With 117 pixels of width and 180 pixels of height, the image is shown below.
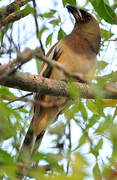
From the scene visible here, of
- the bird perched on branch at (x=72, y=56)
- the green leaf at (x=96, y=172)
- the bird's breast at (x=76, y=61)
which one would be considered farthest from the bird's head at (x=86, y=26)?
the green leaf at (x=96, y=172)

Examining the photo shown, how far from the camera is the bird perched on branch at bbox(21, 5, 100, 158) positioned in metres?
4.23

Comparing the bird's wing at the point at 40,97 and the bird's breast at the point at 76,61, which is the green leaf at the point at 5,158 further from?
the bird's breast at the point at 76,61

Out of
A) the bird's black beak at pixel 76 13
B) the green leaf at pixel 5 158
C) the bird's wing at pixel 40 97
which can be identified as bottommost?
the bird's wing at pixel 40 97

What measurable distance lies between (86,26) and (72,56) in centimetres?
88

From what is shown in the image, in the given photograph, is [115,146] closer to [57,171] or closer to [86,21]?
[57,171]

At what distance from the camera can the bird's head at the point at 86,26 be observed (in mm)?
4805

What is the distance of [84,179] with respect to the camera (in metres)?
1.68

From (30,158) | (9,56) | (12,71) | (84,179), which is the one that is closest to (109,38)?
(9,56)

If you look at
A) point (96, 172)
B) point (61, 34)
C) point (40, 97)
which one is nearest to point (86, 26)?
point (61, 34)

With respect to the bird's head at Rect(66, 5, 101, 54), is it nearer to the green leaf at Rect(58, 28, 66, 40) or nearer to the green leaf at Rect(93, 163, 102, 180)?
the green leaf at Rect(58, 28, 66, 40)

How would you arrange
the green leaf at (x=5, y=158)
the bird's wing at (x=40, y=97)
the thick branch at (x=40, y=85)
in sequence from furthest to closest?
1. the bird's wing at (x=40, y=97)
2. the thick branch at (x=40, y=85)
3. the green leaf at (x=5, y=158)

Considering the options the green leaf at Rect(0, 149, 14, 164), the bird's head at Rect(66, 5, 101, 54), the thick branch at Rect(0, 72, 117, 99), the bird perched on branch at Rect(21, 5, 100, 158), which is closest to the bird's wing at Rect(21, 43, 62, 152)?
the bird perched on branch at Rect(21, 5, 100, 158)

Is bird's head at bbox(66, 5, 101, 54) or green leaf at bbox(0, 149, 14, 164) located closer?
green leaf at bbox(0, 149, 14, 164)

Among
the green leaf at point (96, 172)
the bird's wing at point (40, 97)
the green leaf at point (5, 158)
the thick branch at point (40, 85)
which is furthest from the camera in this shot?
the bird's wing at point (40, 97)
